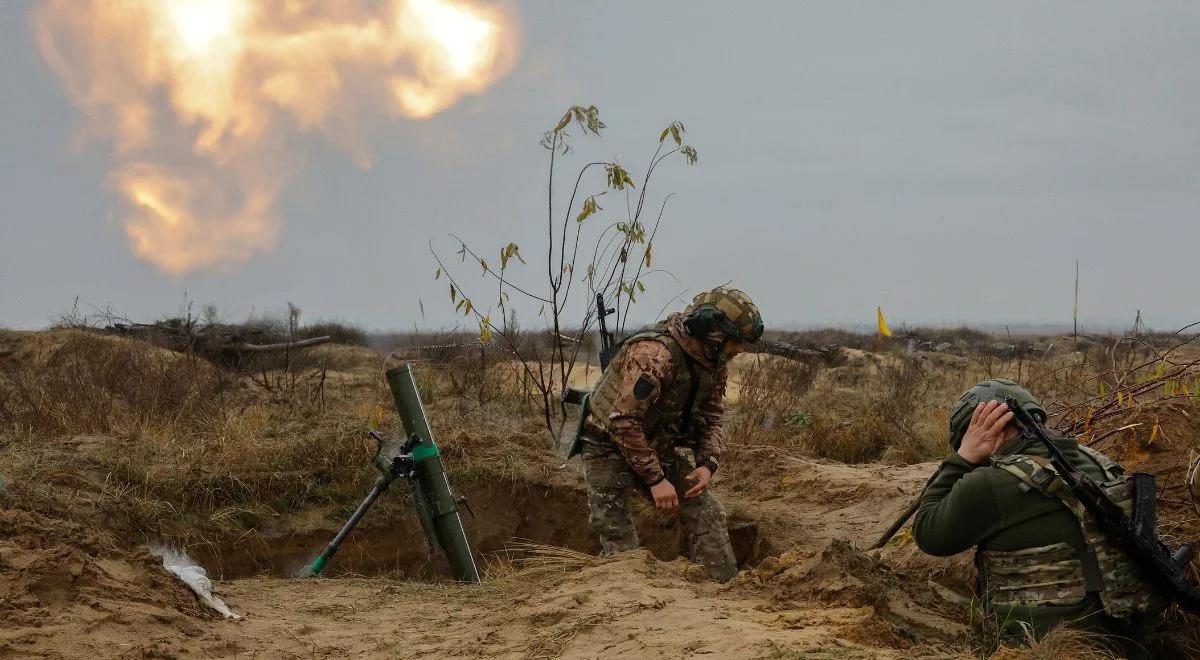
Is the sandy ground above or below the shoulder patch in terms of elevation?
below

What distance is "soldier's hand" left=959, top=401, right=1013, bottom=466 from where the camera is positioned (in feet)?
12.3

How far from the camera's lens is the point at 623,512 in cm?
580

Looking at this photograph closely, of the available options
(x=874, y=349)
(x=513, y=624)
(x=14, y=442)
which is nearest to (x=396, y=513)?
(x=14, y=442)

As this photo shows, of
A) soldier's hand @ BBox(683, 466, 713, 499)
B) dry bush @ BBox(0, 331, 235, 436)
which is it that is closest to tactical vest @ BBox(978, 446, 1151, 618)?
soldier's hand @ BBox(683, 466, 713, 499)

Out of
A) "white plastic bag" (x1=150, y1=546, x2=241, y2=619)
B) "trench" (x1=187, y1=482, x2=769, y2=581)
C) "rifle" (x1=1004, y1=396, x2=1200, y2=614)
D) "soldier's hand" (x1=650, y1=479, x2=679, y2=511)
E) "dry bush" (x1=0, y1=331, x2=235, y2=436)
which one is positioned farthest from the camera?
"dry bush" (x1=0, y1=331, x2=235, y2=436)

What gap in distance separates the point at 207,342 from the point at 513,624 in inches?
534

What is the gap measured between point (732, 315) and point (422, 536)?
358 cm

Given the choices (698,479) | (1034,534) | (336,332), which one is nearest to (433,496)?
(698,479)

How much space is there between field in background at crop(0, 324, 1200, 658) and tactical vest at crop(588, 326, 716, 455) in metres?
0.89

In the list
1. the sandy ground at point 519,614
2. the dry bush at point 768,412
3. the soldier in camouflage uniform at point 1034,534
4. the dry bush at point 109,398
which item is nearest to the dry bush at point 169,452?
the dry bush at point 109,398

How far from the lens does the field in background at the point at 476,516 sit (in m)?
4.00

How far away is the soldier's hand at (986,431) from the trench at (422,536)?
3.26 metres

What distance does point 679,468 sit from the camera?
601cm

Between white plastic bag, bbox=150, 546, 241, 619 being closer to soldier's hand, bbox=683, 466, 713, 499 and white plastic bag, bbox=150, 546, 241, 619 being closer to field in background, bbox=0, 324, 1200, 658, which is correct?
field in background, bbox=0, 324, 1200, 658
